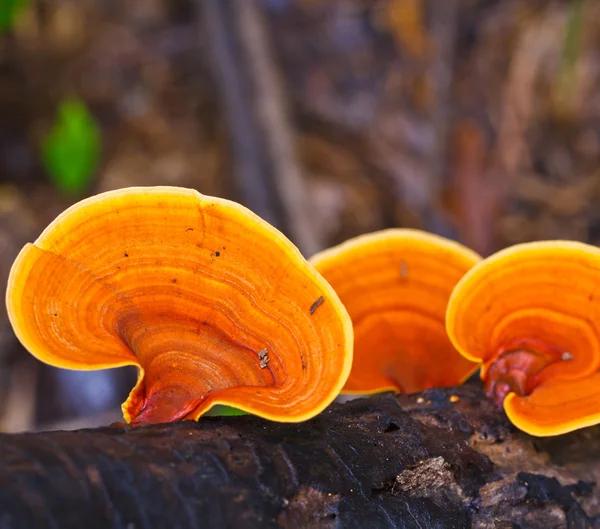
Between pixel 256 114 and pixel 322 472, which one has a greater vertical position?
pixel 256 114

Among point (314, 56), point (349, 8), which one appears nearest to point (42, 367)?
point (314, 56)

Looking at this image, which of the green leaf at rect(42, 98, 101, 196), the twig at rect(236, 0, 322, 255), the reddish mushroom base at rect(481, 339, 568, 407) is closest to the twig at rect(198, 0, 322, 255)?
the twig at rect(236, 0, 322, 255)

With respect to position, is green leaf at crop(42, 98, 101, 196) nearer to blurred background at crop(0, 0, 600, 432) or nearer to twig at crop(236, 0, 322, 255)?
blurred background at crop(0, 0, 600, 432)

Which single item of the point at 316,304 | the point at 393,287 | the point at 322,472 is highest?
the point at 316,304

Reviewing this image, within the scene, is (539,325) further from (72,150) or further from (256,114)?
(72,150)

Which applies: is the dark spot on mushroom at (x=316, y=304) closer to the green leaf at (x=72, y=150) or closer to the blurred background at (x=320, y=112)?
the blurred background at (x=320, y=112)

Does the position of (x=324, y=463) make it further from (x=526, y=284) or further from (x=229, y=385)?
(x=526, y=284)

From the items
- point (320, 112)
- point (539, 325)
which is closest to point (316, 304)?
point (539, 325)

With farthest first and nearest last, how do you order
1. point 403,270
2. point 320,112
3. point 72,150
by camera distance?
point 320,112 → point 72,150 → point 403,270

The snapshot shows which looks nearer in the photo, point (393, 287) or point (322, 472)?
point (322, 472)
